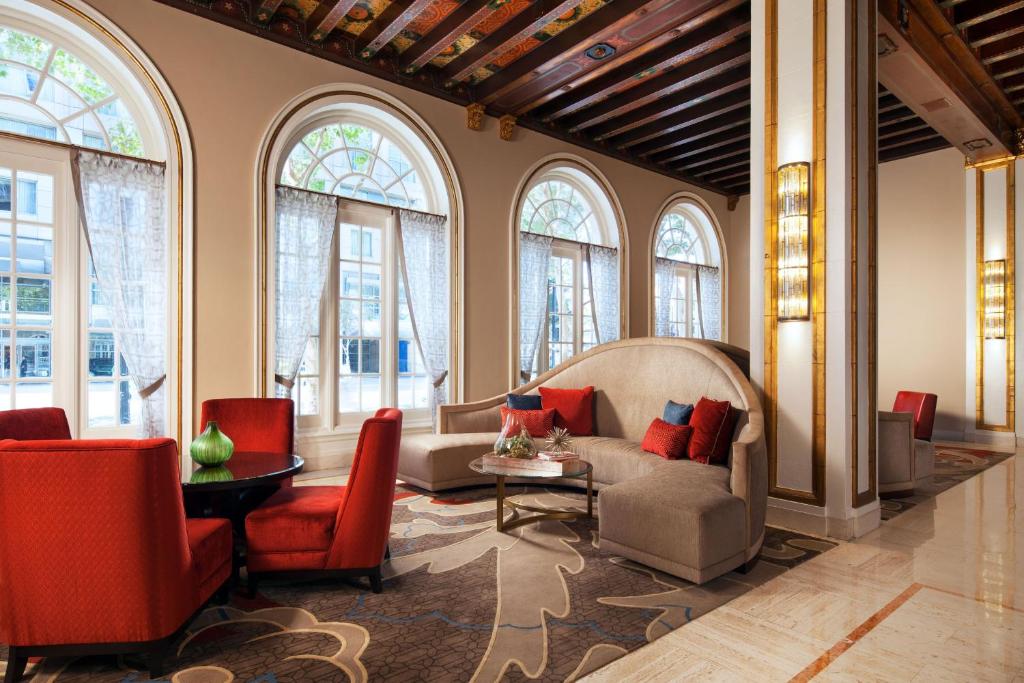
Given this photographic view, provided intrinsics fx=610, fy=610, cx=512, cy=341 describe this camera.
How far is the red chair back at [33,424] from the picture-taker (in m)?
2.88

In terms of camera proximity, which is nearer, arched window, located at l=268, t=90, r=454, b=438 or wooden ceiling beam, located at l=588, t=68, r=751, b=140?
arched window, located at l=268, t=90, r=454, b=438

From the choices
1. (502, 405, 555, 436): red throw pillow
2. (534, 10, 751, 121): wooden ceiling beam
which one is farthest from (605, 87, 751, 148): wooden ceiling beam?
(502, 405, 555, 436): red throw pillow

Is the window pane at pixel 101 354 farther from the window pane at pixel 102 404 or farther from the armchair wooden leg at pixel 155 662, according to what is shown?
the armchair wooden leg at pixel 155 662

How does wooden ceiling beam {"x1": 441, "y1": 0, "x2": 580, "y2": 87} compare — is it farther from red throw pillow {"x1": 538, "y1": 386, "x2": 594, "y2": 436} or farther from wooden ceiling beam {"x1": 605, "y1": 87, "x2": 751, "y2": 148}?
red throw pillow {"x1": 538, "y1": 386, "x2": 594, "y2": 436}

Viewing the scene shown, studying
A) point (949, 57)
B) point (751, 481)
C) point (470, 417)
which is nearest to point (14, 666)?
point (751, 481)

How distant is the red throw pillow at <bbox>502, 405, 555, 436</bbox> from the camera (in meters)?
4.84

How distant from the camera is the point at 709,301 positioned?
9.17 metres

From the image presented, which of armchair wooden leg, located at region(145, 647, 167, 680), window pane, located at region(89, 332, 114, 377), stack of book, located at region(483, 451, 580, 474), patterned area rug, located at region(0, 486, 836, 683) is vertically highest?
window pane, located at region(89, 332, 114, 377)

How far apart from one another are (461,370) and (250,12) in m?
3.44

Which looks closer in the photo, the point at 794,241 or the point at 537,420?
the point at 794,241

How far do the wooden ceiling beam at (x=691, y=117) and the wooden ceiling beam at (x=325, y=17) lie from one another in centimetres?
367

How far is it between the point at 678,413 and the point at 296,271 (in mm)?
3217

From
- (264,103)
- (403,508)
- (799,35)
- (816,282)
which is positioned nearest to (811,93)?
(799,35)

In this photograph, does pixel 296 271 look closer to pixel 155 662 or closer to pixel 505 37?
pixel 505 37
